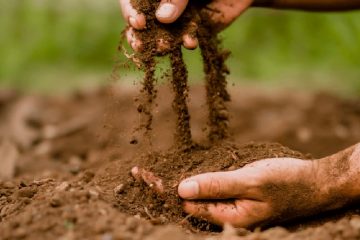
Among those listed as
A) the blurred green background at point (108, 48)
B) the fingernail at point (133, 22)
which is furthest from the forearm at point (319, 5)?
the blurred green background at point (108, 48)

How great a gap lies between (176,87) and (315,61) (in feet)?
11.9

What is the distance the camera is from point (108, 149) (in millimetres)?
4391

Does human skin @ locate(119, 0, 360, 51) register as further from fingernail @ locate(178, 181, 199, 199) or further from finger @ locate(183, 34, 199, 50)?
fingernail @ locate(178, 181, 199, 199)

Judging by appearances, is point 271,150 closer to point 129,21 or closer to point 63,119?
point 129,21

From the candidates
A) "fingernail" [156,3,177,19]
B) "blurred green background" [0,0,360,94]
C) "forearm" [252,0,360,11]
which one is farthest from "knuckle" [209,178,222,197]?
"blurred green background" [0,0,360,94]

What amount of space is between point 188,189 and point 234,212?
205 mm

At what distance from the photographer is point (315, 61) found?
20.2ft

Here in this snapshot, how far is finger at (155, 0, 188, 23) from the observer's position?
2.65 metres

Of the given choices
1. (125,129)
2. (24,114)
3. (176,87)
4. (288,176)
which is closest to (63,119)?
(24,114)

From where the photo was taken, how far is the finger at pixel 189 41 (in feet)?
8.87

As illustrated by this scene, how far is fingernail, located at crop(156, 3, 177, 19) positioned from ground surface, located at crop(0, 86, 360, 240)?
565mm

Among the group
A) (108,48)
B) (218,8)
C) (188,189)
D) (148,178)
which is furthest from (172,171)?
(108,48)

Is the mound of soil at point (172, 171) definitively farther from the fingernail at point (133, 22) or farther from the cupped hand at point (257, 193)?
the fingernail at point (133, 22)

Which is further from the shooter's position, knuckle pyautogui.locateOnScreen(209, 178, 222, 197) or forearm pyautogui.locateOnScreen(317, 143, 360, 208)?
forearm pyautogui.locateOnScreen(317, 143, 360, 208)
